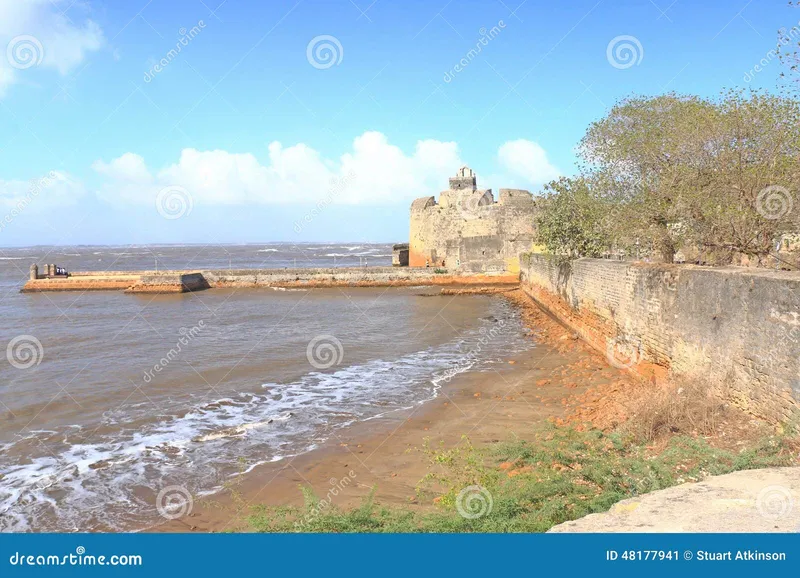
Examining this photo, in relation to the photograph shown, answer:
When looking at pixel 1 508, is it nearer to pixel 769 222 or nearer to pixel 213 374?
pixel 213 374

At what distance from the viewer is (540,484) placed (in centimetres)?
507

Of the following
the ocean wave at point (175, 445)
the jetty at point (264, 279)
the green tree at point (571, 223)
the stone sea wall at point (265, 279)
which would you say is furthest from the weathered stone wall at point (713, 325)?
the stone sea wall at point (265, 279)

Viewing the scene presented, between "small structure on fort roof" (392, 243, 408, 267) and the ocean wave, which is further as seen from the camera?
"small structure on fort roof" (392, 243, 408, 267)

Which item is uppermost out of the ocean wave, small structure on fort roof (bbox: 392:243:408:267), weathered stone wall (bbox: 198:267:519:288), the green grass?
small structure on fort roof (bbox: 392:243:408:267)

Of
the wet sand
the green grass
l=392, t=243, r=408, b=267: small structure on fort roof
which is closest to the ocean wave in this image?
the wet sand

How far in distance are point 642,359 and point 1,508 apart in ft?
32.7

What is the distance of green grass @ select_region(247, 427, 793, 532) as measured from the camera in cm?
454

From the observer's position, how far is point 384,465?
7105 millimetres

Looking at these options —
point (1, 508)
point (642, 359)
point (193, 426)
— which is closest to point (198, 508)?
point (1, 508)

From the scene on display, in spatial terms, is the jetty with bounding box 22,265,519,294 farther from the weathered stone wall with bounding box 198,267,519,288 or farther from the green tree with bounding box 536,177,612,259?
the green tree with bounding box 536,177,612,259

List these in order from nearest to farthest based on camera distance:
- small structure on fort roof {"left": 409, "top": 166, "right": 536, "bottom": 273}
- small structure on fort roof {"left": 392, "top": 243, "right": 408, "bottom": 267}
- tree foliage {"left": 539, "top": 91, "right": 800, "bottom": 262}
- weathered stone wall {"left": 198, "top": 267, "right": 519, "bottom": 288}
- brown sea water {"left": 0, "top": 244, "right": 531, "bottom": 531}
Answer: brown sea water {"left": 0, "top": 244, "right": 531, "bottom": 531} → tree foliage {"left": 539, "top": 91, "right": 800, "bottom": 262} → small structure on fort roof {"left": 409, "top": 166, "right": 536, "bottom": 273} → weathered stone wall {"left": 198, "top": 267, "right": 519, "bottom": 288} → small structure on fort roof {"left": 392, "top": 243, "right": 408, "bottom": 267}

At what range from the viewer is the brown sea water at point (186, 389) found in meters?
6.75

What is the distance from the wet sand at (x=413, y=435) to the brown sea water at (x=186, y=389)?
0.41 m

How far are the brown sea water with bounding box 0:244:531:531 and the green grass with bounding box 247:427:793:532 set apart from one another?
2.28 m
